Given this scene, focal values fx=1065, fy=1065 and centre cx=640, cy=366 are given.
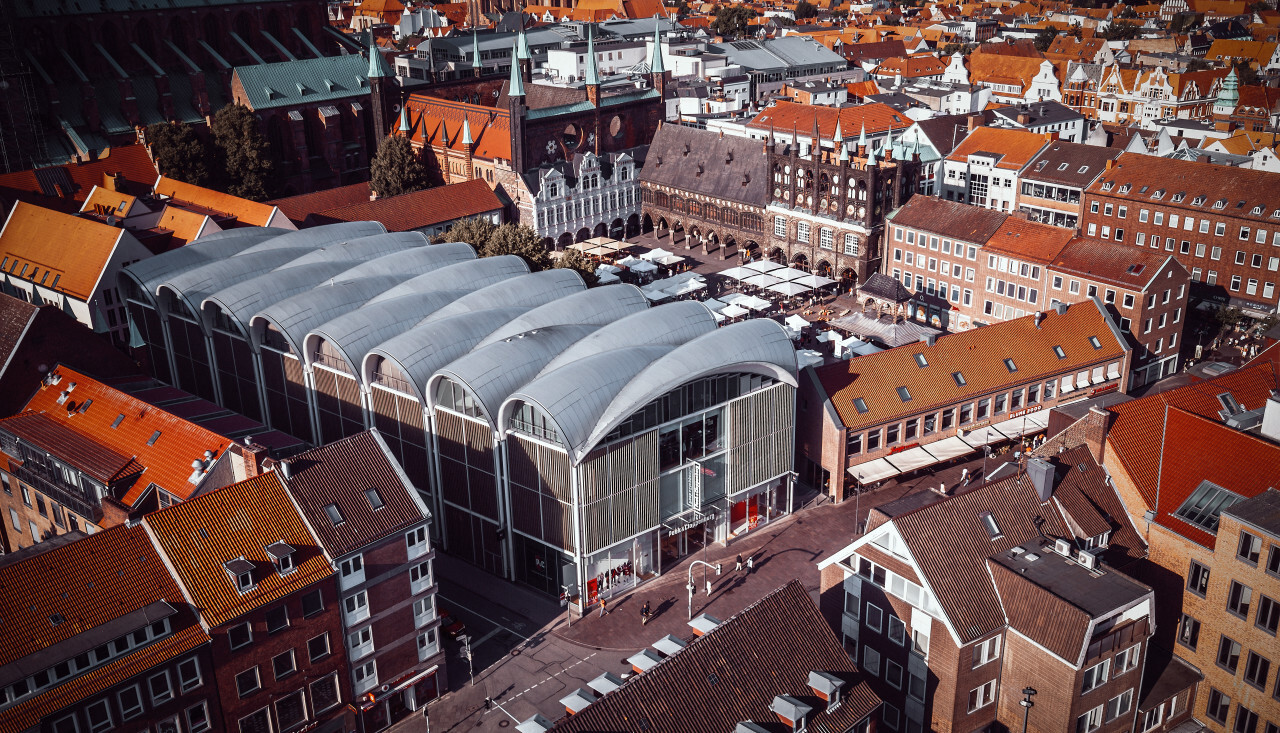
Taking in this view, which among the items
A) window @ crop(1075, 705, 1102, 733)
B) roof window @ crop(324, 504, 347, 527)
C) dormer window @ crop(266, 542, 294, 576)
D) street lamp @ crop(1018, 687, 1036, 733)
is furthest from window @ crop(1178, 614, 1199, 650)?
dormer window @ crop(266, 542, 294, 576)

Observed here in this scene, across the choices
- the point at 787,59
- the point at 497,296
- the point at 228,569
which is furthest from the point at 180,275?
the point at 787,59

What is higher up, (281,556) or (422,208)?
(422,208)

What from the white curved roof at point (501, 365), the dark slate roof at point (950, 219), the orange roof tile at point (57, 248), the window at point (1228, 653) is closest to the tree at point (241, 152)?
the orange roof tile at point (57, 248)

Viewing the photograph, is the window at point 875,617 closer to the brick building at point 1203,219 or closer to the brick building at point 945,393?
the brick building at point 945,393

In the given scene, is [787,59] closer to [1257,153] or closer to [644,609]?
[1257,153]

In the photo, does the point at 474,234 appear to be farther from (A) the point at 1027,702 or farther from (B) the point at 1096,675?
(B) the point at 1096,675

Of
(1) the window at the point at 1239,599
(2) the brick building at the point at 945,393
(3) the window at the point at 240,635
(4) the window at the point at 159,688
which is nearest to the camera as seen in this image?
(4) the window at the point at 159,688

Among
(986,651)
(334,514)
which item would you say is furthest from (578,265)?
(986,651)
